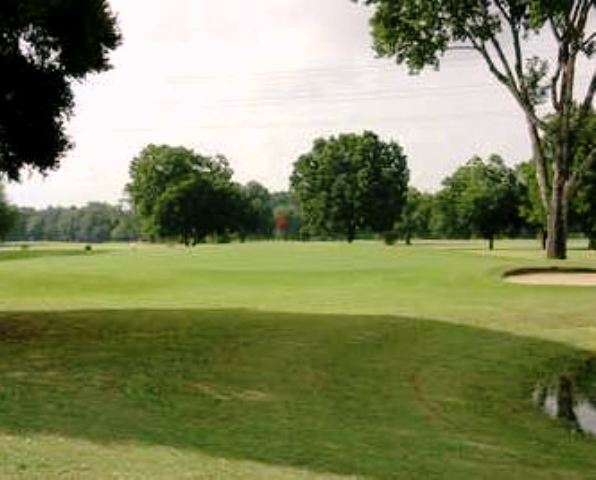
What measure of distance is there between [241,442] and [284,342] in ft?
28.2

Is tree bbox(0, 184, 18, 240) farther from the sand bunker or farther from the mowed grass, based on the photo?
the sand bunker

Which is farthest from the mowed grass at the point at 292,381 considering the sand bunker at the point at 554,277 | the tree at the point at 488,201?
the tree at the point at 488,201

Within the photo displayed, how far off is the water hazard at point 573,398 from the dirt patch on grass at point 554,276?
17.0m

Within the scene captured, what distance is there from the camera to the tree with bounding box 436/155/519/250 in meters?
125

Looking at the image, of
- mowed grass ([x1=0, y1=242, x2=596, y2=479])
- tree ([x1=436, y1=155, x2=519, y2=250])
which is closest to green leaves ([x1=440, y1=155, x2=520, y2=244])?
tree ([x1=436, y1=155, x2=519, y2=250])

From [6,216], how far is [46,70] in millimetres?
98464

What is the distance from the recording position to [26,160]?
70.5 ft

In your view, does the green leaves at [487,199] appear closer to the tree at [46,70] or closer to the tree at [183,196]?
the tree at [183,196]

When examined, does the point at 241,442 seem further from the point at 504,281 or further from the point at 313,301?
the point at 504,281

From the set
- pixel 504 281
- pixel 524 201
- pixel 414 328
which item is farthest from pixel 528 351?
pixel 524 201

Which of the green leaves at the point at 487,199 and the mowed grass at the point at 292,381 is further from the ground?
the green leaves at the point at 487,199

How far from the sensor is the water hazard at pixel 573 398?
14.7 m

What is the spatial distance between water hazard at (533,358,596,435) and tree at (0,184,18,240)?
10173 cm

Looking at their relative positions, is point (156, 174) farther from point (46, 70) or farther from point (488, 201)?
point (46, 70)
